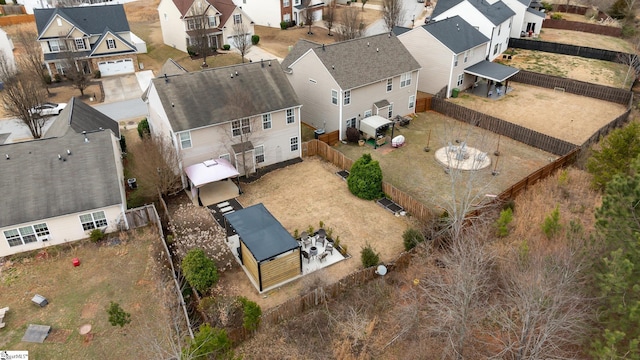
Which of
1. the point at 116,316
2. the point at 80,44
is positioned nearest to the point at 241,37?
the point at 80,44

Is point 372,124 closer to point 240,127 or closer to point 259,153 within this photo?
point 259,153

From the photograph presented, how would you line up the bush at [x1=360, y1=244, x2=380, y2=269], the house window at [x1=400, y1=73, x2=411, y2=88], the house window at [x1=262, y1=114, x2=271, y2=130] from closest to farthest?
the bush at [x1=360, y1=244, x2=380, y2=269] < the house window at [x1=262, y1=114, x2=271, y2=130] < the house window at [x1=400, y1=73, x2=411, y2=88]

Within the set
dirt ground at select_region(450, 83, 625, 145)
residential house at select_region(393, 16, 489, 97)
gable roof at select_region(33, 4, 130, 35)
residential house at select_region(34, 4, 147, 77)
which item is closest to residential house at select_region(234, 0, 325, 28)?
gable roof at select_region(33, 4, 130, 35)

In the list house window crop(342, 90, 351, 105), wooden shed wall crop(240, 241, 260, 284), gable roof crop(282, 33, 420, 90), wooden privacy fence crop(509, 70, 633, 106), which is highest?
gable roof crop(282, 33, 420, 90)

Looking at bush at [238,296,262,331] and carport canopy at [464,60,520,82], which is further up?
carport canopy at [464,60,520,82]

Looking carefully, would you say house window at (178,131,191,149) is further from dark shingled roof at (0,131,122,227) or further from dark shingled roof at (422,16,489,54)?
dark shingled roof at (422,16,489,54)

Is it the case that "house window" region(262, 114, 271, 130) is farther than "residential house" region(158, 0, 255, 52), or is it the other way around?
"residential house" region(158, 0, 255, 52)

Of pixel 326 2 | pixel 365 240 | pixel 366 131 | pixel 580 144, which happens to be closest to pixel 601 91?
pixel 580 144
